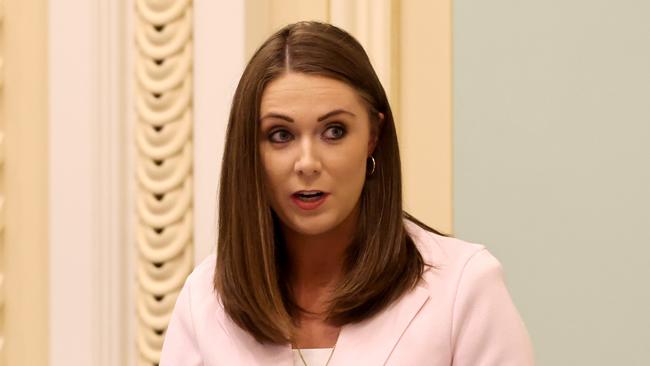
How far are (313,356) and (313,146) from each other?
1.01 feet

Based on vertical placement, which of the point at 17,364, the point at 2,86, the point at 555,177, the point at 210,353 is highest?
the point at 2,86

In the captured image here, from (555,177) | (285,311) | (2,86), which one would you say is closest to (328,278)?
(285,311)

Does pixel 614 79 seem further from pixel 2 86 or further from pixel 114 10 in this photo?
pixel 2 86

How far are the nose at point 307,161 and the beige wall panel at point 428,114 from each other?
0.73 m

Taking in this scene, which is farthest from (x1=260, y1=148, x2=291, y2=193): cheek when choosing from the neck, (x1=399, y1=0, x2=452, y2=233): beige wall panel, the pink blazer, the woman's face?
(x1=399, y1=0, x2=452, y2=233): beige wall panel

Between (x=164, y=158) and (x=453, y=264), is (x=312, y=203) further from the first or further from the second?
(x=164, y=158)

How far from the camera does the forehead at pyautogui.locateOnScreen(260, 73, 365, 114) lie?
71.1 inches

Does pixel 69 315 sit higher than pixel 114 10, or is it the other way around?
pixel 114 10

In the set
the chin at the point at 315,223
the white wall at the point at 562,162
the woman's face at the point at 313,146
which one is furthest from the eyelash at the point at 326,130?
the white wall at the point at 562,162

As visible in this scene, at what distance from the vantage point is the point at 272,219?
1899 mm

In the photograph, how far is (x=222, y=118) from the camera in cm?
257

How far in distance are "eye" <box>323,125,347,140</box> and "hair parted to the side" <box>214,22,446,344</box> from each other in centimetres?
6

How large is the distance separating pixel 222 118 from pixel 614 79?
782 millimetres

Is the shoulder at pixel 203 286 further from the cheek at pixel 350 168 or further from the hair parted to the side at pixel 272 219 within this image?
the cheek at pixel 350 168
